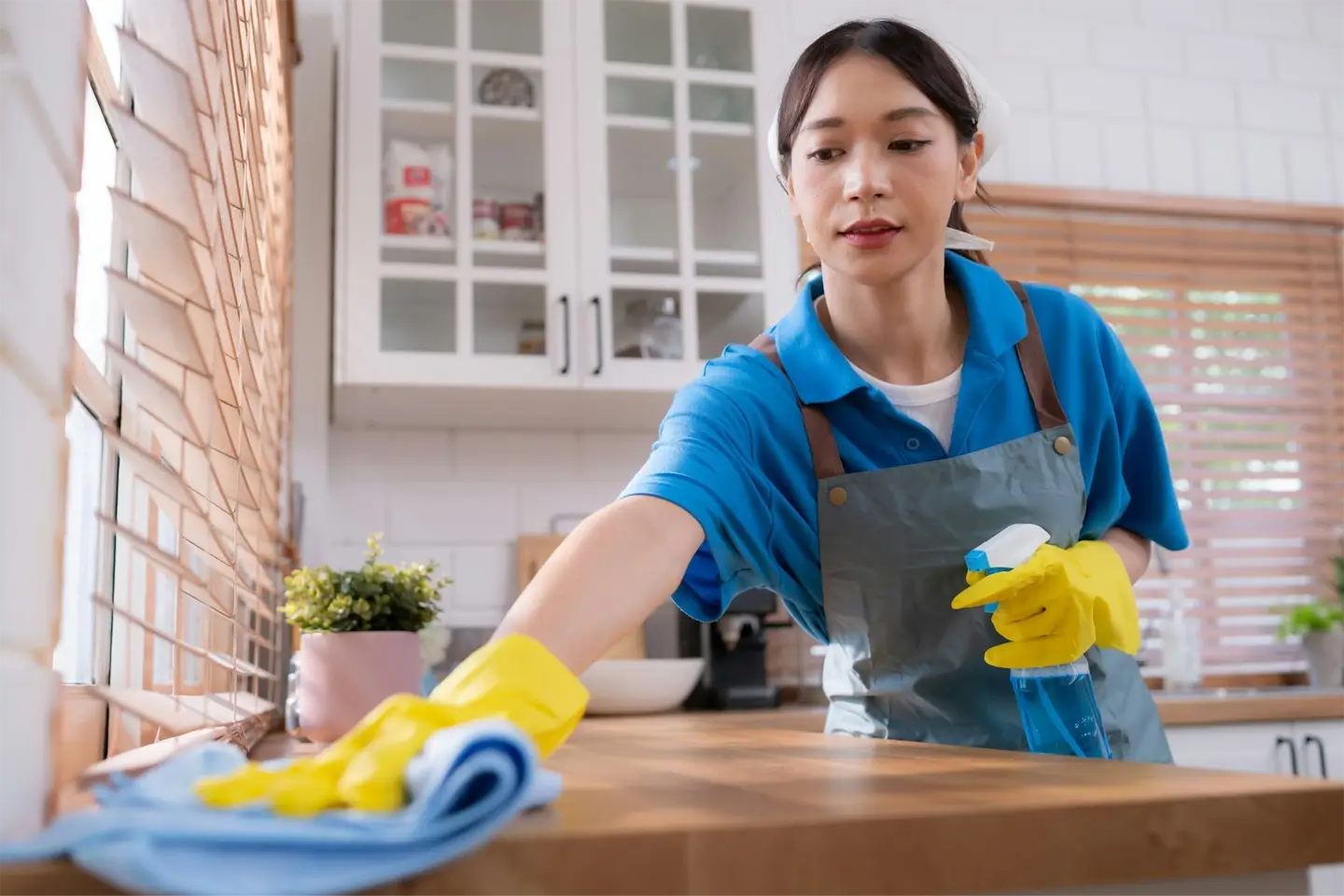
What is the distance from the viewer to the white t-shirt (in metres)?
1.38

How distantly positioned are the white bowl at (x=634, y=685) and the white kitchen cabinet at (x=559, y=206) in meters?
0.55

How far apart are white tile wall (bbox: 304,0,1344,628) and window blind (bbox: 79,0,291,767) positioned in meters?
1.07

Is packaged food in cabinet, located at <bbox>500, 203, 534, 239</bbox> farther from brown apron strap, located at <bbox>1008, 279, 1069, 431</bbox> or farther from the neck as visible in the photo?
brown apron strap, located at <bbox>1008, 279, 1069, 431</bbox>

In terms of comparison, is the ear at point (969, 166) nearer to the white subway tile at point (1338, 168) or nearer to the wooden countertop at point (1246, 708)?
the wooden countertop at point (1246, 708)

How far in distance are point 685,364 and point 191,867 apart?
2168mm

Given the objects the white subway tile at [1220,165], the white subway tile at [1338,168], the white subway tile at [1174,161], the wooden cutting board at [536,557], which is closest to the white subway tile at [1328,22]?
the white subway tile at [1338,168]

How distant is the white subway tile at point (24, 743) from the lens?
49 cm

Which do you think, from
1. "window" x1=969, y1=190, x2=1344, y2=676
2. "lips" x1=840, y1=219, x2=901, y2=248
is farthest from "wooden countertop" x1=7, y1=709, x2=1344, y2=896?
"window" x1=969, y1=190, x2=1344, y2=676

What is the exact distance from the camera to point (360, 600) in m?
1.44

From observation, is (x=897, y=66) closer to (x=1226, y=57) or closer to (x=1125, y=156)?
(x=1125, y=156)

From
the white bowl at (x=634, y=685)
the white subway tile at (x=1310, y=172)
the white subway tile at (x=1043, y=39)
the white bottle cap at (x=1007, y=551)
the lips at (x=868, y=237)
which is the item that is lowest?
the white bowl at (x=634, y=685)

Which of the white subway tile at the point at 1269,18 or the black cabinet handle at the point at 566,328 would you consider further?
the white subway tile at the point at 1269,18

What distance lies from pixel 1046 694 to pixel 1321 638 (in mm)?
2255

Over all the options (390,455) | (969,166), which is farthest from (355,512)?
(969,166)
